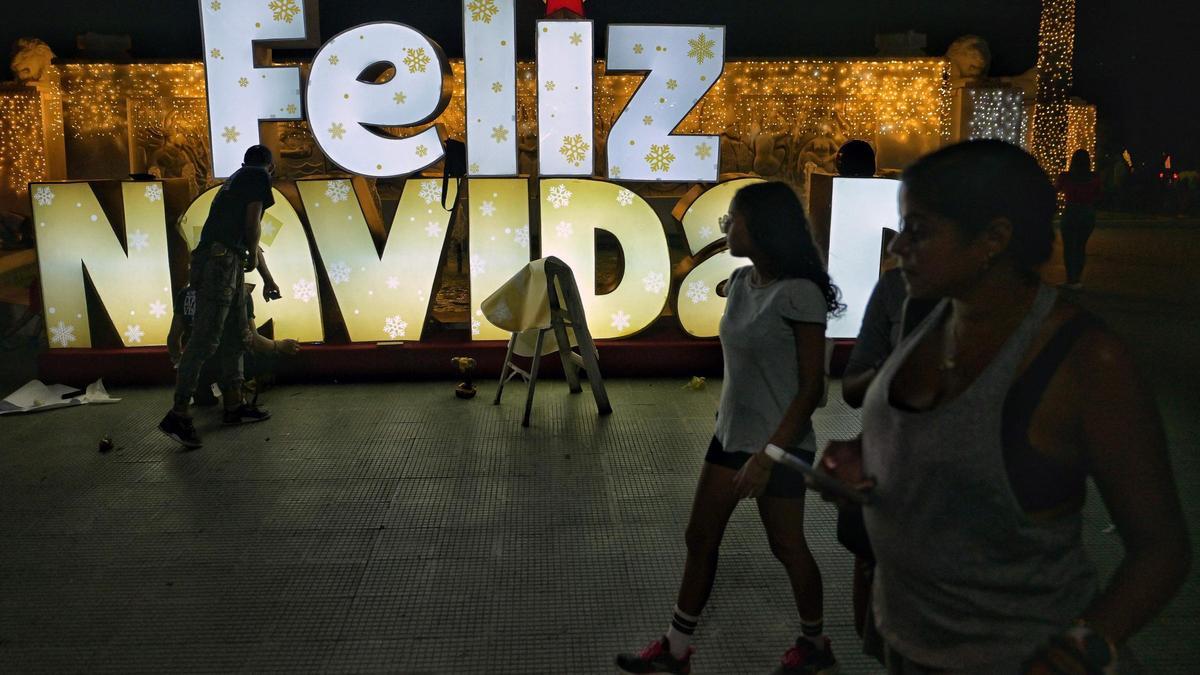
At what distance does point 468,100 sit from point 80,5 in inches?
520

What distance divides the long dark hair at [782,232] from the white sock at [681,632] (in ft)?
3.78

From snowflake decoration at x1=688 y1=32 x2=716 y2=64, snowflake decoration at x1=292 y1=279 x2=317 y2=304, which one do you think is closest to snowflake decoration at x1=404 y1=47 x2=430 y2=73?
snowflake decoration at x1=292 y1=279 x2=317 y2=304

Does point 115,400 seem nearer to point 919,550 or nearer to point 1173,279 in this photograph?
point 919,550

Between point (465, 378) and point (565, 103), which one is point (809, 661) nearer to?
point (465, 378)

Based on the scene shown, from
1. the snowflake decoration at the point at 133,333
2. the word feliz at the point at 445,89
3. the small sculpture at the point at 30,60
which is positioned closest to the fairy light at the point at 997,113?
the word feliz at the point at 445,89

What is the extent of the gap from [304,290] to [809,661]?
581 cm

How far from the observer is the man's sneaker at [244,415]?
21.2 ft

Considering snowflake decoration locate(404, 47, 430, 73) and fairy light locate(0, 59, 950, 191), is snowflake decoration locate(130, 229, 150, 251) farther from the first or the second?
fairy light locate(0, 59, 950, 191)

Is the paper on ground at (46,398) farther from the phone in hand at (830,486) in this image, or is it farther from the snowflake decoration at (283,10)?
the phone in hand at (830,486)

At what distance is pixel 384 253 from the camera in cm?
767

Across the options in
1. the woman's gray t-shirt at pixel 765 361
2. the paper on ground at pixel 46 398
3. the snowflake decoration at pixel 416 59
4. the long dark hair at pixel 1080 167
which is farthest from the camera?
the long dark hair at pixel 1080 167

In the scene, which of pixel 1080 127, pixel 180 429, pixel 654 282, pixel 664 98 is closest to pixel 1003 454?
pixel 180 429

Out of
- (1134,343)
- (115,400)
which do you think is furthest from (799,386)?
(1134,343)

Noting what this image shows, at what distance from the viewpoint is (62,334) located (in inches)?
302
